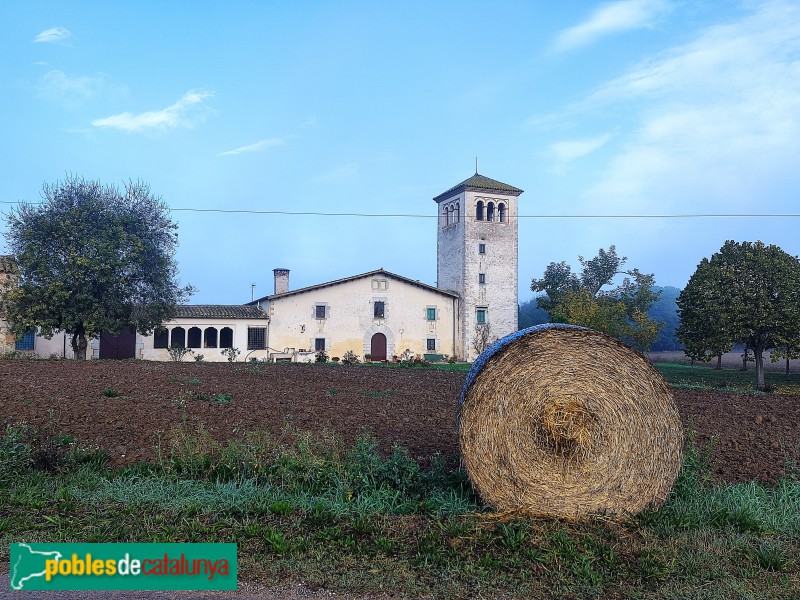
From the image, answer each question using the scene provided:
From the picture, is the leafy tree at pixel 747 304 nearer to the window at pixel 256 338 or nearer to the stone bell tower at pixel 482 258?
the stone bell tower at pixel 482 258

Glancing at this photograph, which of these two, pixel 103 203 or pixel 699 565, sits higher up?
pixel 103 203

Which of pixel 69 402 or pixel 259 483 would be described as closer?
pixel 259 483

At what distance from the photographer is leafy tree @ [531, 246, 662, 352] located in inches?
1699

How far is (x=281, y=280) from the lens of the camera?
44.8 metres

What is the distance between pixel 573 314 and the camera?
42.7m

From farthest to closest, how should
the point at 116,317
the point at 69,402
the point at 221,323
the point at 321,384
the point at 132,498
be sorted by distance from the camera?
1. the point at 221,323
2. the point at 116,317
3. the point at 321,384
4. the point at 69,402
5. the point at 132,498

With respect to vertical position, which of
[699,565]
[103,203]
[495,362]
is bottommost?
[699,565]

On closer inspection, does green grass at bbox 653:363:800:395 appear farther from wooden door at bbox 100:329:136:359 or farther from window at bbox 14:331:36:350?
window at bbox 14:331:36:350

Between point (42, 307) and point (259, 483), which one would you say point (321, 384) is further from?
point (42, 307)

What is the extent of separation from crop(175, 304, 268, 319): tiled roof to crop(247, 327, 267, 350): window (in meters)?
0.79

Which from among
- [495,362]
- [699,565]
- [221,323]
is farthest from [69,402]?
[221,323]

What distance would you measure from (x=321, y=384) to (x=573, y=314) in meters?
27.4

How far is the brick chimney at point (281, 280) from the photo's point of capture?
4466cm

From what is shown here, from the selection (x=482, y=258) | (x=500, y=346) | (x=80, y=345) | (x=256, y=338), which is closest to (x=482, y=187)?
(x=482, y=258)
